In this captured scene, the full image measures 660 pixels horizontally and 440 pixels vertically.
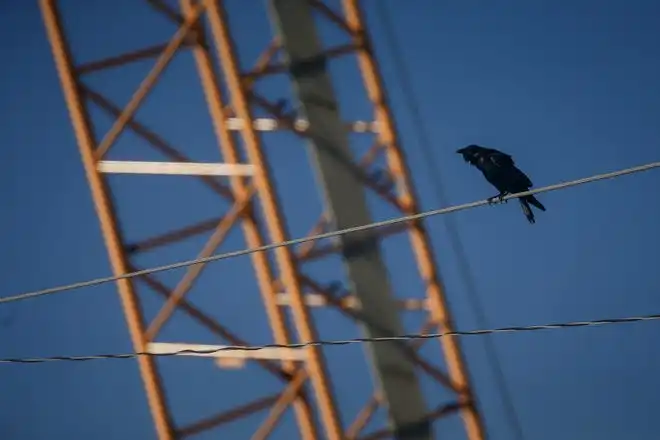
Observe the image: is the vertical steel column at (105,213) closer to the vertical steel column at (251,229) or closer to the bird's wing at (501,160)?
the vertical steel column at (251,229)

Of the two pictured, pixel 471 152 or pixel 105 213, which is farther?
pixel 105 213

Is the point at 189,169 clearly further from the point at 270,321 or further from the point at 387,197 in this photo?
the point at 387,197

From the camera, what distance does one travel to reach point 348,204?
8.12 meters

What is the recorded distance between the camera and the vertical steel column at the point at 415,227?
9180 mm

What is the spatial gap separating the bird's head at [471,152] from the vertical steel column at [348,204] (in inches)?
92.0

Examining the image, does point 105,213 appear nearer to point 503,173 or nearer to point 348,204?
point 348,204

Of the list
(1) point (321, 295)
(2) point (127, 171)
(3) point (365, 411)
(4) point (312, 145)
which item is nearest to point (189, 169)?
(2) point (127, 171)

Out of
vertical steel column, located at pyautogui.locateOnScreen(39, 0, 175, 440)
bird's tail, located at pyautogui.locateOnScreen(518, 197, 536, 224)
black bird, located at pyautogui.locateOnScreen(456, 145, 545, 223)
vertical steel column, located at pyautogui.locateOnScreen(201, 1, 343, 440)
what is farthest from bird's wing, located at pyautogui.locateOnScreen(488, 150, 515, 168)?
vertical steel column, located at pyautogui.locateOnScreen(39, 0, 175, 440)

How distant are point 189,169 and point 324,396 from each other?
80.5 inches

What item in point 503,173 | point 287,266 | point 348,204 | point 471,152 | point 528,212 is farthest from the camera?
point 348,204

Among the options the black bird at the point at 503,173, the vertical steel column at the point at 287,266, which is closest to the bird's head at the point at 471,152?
the black bird at the point at 503,173

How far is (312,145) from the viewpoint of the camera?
805 cm

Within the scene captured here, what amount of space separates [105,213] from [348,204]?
203cm

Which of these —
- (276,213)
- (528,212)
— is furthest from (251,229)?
(528,212)
